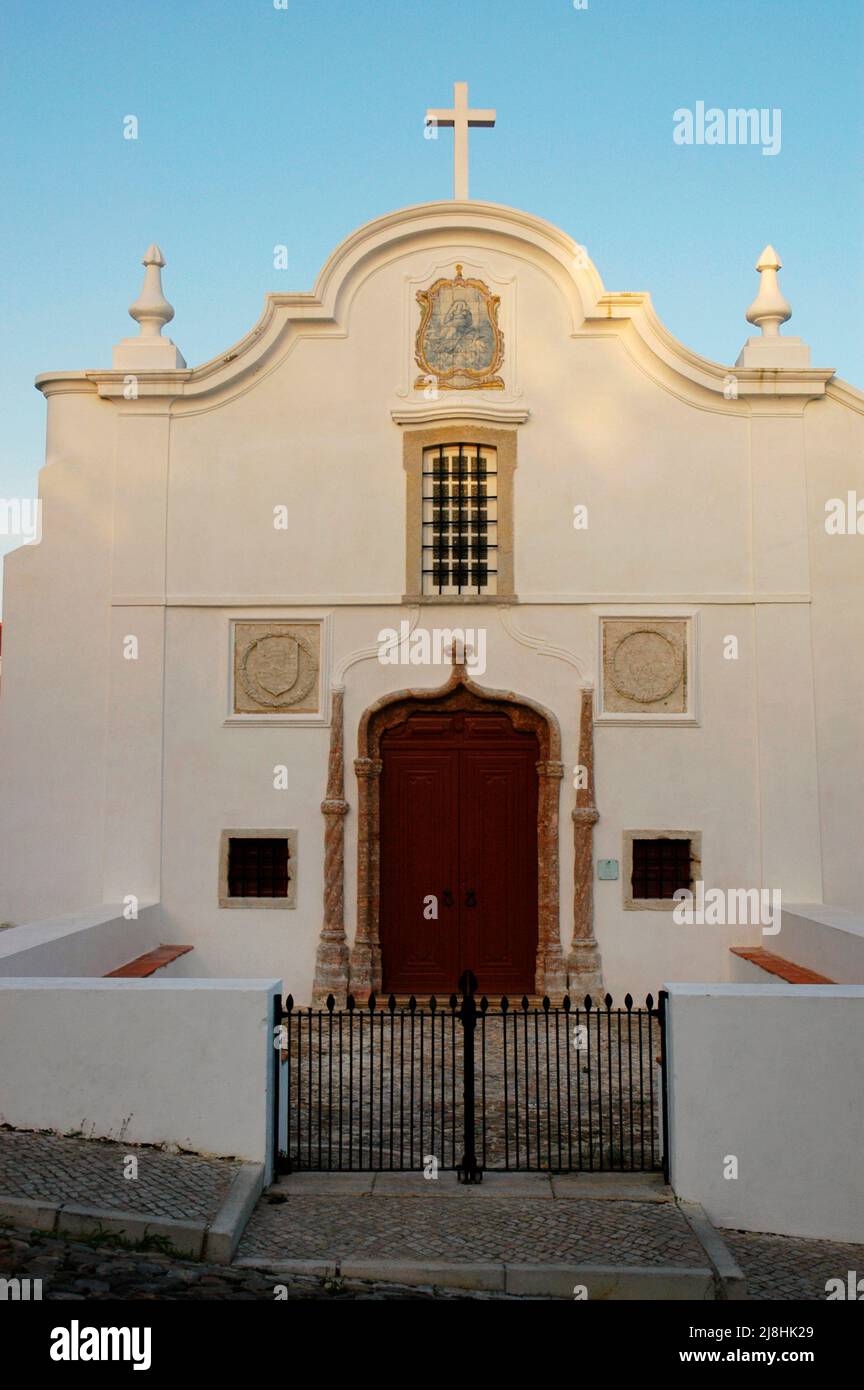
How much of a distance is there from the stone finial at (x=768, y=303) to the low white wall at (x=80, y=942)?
8.56m

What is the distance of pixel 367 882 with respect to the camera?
473 inches

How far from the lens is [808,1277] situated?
6172mm

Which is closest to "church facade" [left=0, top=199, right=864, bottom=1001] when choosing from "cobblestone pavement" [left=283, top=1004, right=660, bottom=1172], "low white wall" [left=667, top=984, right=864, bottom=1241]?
"cobblestone pavement" [left=283, top=1004, right=660, bottom=1172]

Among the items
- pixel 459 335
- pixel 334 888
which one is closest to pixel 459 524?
pixel 459 335

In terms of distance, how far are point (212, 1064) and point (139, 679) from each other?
589 centimetres

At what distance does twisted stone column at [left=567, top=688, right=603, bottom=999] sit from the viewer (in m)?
11.8

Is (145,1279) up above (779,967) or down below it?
below

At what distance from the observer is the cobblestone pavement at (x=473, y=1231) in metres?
6.00

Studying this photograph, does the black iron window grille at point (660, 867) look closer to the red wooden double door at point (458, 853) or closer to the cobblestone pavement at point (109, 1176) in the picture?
the red wooden double door at point (458, 853)

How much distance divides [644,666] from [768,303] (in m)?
4.01

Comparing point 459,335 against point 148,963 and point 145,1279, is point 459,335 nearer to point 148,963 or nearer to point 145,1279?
Result: point 148,963
